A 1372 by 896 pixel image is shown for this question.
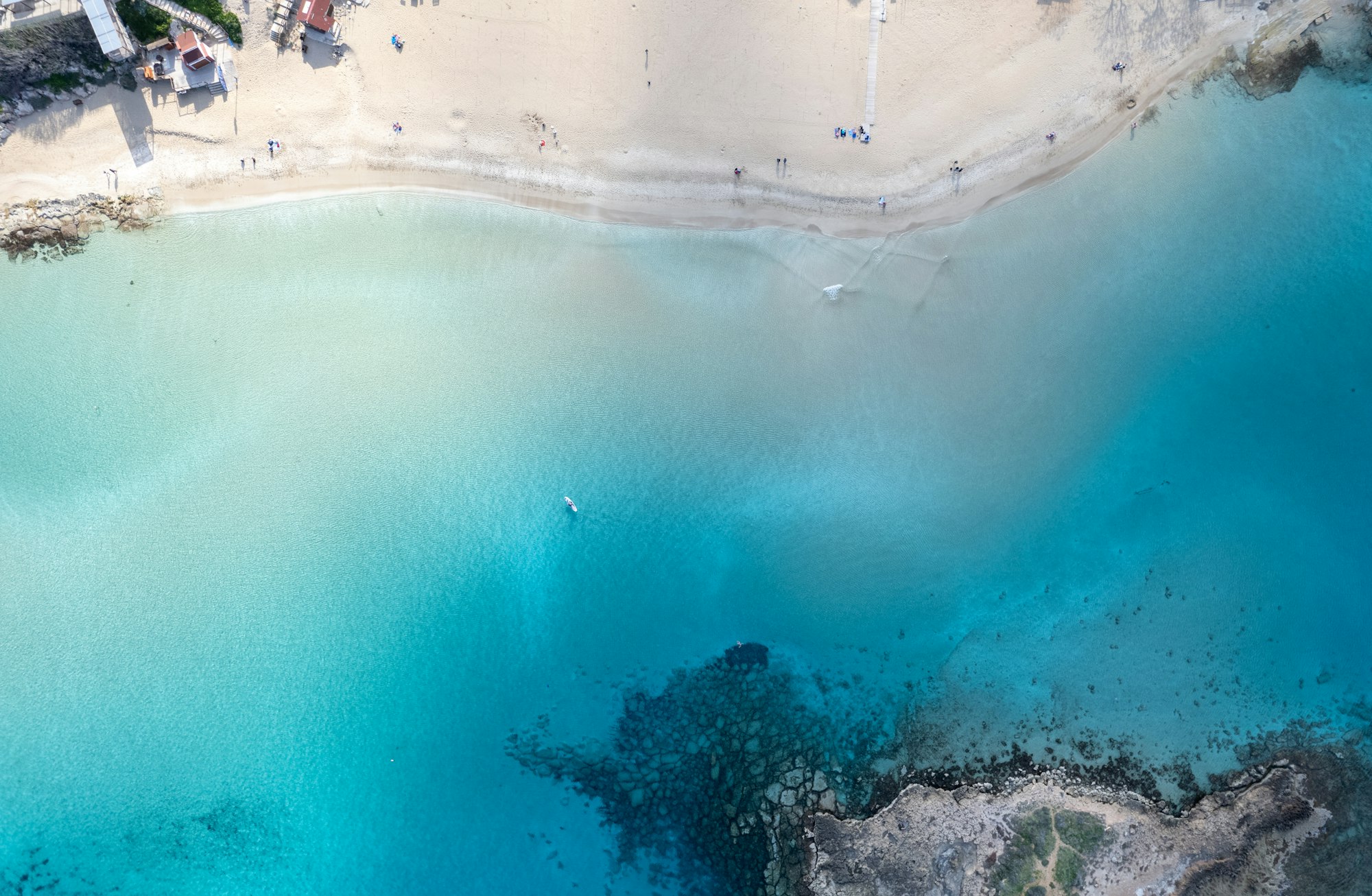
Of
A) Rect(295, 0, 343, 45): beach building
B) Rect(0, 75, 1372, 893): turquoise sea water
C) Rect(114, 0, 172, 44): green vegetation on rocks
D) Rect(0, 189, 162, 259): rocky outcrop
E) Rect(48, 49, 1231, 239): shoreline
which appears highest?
Rect(114, 0, 172, 44): green vegetation on rocks

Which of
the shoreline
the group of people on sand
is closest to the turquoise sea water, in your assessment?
the shoreline

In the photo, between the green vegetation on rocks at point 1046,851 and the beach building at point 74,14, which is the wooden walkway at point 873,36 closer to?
the beach building at point 74,14

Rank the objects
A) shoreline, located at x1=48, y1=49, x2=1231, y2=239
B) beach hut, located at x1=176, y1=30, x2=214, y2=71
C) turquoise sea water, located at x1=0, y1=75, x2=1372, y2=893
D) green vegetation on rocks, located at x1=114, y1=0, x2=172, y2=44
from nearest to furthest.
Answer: beach hut, located at x1=176, y1=30, x2=214, y2=71 → green vegetation on rocks, located at x1=114, y1=0, x2=172, y2=44 → turquoise sea water, located at x1=0, y1=75, x2=1372, y2=893 → shoreline, located at x1=48, y1=49, x2=1231, y2=239

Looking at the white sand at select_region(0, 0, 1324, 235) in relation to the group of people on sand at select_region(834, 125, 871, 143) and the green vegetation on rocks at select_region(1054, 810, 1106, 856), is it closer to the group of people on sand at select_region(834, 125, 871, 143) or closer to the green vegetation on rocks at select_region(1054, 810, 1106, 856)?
the group of people on sand at select_region(834, 125, 871, 143)

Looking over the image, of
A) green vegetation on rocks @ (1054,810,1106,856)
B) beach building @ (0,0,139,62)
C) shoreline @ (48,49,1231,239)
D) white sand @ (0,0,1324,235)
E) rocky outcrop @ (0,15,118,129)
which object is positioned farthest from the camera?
shoreline @ (48,49,1231,239)

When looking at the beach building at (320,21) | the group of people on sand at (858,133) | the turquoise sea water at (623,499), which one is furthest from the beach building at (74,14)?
the group of people on sand at (858,133)

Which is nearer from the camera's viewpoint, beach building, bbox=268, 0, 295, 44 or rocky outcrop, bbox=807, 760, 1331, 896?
rocky outcrop, bbox=807, 760, 1331, 896

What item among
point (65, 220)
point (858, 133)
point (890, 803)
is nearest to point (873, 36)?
point (858, 133)
